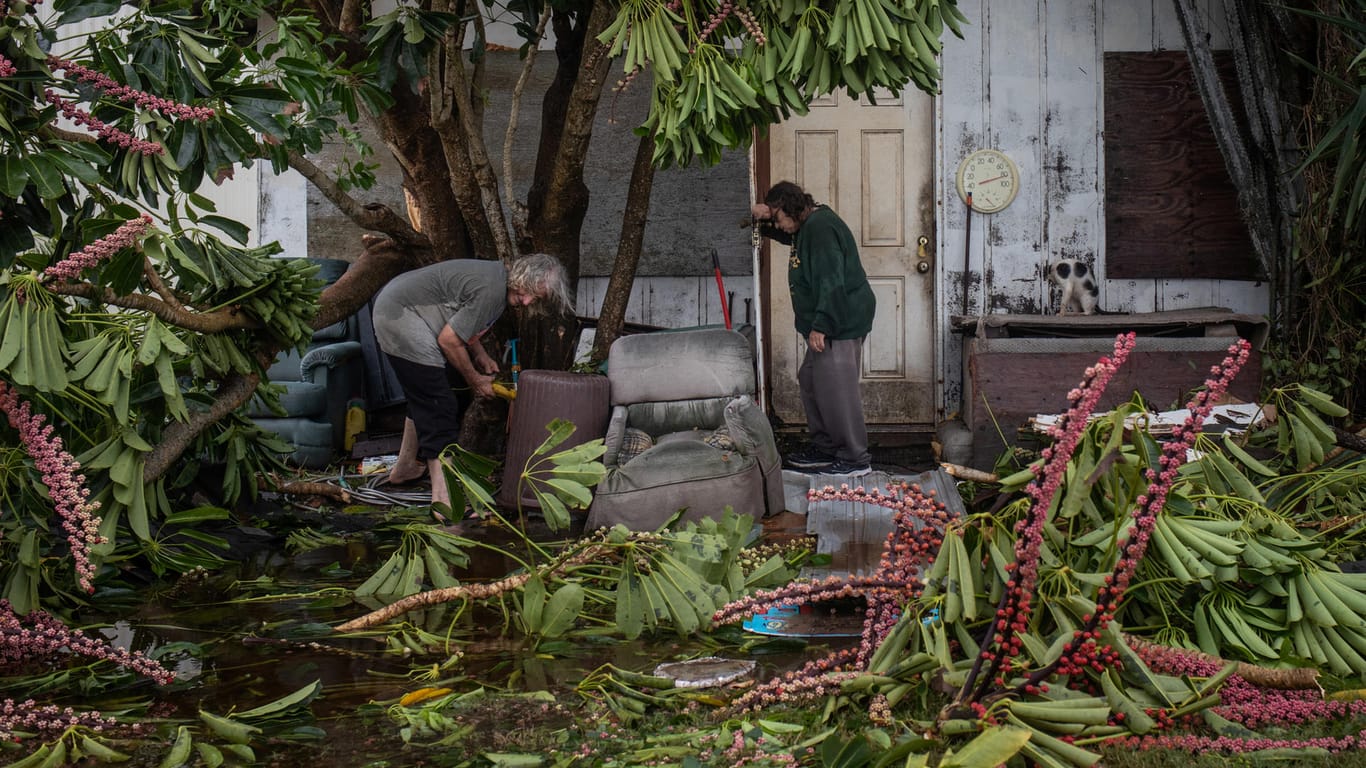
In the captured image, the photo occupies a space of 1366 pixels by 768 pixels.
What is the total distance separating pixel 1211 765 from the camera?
8.02 ft

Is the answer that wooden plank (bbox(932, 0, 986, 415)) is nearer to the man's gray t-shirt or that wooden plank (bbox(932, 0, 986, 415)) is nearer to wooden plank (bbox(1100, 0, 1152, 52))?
wooden plank (bbox(1100, 0, 1152, 52))

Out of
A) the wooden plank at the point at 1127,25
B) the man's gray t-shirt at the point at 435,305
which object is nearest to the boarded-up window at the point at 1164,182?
the wooden plank at the point at 1127,25

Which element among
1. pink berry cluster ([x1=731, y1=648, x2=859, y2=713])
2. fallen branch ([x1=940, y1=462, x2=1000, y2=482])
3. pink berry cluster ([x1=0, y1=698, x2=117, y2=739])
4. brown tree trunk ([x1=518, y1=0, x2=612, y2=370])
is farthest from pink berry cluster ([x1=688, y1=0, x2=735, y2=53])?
pink berry cluster ([x1=0, y1=698, x2=117, y2=739])

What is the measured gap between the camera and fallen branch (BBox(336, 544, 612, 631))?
145 inches

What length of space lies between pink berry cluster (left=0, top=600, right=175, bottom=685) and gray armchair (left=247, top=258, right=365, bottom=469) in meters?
3.55

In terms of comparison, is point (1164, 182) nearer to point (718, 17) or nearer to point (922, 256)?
point (922, 256)

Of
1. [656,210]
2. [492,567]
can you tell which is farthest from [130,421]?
[656,210]

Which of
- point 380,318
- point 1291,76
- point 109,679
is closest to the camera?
point 109,679

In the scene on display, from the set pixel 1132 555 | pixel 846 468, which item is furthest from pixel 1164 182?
pixel 1132 555

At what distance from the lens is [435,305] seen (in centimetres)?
621

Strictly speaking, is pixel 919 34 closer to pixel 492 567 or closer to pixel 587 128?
pixel 587 128

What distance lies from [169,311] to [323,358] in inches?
137

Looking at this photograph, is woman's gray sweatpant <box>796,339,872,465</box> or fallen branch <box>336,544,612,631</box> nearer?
fallen branch <box>336,544,612,631</box>

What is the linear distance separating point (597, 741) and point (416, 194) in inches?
199
